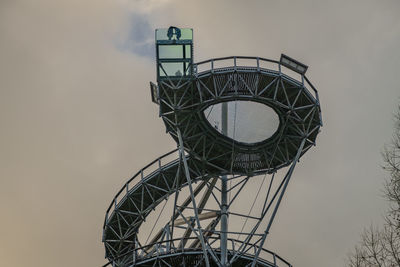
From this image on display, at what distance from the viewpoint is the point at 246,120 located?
34.9 m

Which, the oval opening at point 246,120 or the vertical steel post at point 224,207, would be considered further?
the oval opening at point 246,120

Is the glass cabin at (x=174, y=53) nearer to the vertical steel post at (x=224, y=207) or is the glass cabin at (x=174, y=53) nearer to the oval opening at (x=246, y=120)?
the oval opening at (x=246, y=120)

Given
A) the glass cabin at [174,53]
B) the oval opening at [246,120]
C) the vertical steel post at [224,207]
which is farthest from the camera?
the oval opening at [246,120]

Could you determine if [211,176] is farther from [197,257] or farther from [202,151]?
[197,257]

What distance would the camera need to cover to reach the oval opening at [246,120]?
34.2 meters

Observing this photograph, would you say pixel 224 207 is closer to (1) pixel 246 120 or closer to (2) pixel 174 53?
(1) pixel 246 120

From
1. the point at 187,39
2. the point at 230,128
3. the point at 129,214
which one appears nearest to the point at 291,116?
the point at 230,128

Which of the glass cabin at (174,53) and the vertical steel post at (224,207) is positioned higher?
the glass cabin at (174,53)

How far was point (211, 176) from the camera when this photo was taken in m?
37.7

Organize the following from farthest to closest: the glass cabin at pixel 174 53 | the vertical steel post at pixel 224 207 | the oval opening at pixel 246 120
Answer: the oval opening at pixel 246 120
the vertical steel post at pixel 224 207
the glass cabin at pixel 174 53

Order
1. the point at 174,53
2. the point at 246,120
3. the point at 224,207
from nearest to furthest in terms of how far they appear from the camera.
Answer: the point at 174,53, the point at 246,120, the point at 224,207

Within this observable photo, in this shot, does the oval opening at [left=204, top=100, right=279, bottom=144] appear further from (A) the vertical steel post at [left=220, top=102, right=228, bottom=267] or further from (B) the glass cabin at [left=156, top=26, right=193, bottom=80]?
(B) the glass cabin at [left=156, top=26, right=193, bottom=80]

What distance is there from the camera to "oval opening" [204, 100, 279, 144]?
34188 millimetres

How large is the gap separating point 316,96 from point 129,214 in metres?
14.8
